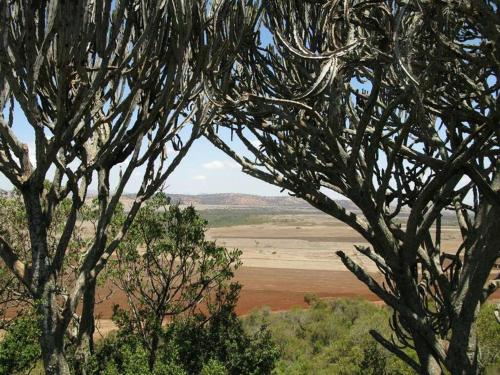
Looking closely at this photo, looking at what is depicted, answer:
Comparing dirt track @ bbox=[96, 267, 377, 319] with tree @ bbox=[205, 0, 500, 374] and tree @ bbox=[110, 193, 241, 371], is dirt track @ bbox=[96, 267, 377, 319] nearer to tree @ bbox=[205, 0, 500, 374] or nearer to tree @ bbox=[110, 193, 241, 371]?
tree @ bbox=[110, 193, 241, 371]

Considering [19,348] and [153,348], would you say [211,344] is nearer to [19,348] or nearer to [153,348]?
[153,348]

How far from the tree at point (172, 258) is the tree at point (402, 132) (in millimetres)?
1985

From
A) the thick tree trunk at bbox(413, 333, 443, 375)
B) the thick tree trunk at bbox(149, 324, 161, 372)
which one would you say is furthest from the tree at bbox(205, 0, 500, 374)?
the thick tree trunk at bbox(149, 324, 161, 372)

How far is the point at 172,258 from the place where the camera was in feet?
26.4

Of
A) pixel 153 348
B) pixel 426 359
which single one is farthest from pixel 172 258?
pixel 426 359

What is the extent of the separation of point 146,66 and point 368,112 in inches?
81.7

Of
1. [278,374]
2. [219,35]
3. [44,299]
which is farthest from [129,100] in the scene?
[278,374]

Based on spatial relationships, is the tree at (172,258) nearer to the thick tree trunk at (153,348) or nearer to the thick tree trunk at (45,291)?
the thick tree trunk at (153,348)

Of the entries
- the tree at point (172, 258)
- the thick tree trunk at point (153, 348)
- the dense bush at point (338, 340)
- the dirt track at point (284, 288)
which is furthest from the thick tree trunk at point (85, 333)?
the dirt track at point (284, 288)

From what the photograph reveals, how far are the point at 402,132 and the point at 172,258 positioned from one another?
513cm

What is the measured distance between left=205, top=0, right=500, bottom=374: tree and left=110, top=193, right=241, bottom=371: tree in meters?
1.98

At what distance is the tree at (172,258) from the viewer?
779 centimetres

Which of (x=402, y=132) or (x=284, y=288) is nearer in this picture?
(x=402, y=132)

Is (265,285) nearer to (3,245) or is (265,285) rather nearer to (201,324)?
(201,324)
